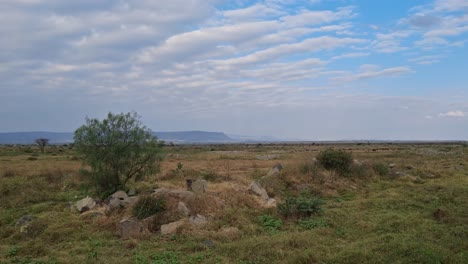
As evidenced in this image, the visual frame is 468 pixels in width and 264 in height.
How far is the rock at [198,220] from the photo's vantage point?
12.1m

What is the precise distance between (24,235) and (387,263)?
10263mm

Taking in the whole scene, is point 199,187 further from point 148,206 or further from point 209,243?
point 209,243

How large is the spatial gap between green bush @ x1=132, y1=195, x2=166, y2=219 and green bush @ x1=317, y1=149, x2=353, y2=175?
42.7ft

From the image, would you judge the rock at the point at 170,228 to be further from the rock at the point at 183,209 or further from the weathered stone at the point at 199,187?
the weathered stone at the point at 199,187

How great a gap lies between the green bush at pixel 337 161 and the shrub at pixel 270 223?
1086cm

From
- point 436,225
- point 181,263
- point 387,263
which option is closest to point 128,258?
point 181,263

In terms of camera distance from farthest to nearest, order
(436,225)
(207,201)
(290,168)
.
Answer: (290,168), (207,201), (436,225)

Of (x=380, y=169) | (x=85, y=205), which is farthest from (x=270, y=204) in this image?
(x=380, y=169)

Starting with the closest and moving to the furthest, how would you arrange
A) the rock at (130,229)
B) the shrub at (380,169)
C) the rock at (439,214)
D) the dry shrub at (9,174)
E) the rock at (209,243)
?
the rock at (209,243) < the rock at (130,229) < the rock at (439,214) < the shrub at (380,169) < the dry shrub at (9,174)

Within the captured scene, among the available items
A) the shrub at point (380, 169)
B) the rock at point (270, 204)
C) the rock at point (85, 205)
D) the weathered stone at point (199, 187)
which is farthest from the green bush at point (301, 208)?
the shrub at point (380, 169)

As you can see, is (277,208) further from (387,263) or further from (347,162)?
(347,162)

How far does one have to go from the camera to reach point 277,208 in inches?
564

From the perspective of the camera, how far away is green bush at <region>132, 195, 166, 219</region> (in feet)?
41.8

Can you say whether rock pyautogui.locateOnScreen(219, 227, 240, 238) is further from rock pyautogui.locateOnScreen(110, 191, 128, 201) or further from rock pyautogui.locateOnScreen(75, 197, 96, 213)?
rock pyautogui.locateOnScreen(75, 197, 96, 213)
